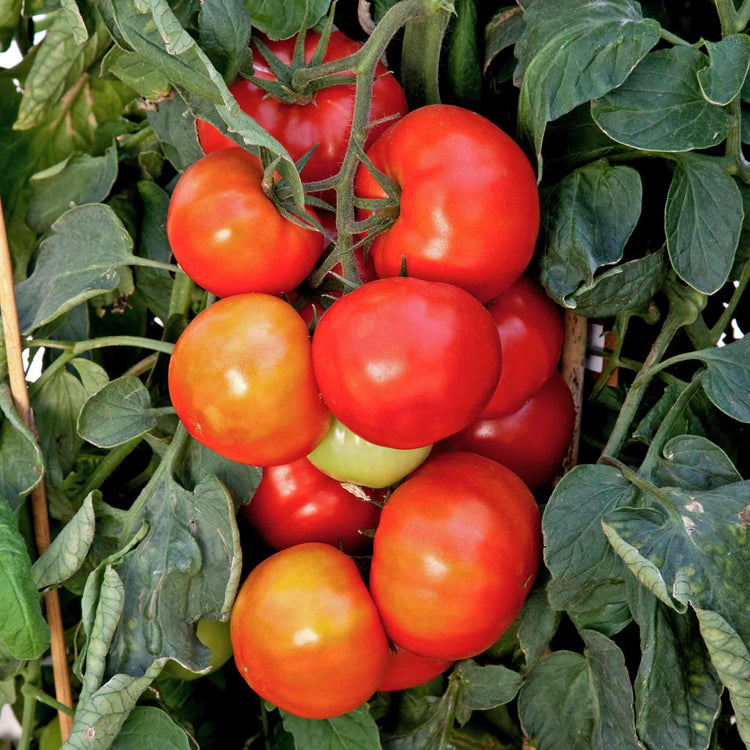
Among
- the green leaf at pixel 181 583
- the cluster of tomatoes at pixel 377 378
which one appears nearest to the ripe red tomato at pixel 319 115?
the cluster of tomatoes at pixel 377 378

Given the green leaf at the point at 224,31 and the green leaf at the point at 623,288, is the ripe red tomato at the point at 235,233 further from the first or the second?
the green leaf at the point at 623,288

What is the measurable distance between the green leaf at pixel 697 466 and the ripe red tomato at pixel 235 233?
0.25 meters

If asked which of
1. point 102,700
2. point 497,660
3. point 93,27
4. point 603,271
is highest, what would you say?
point 93,27

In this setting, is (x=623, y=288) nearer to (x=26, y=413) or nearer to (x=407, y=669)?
(x=407, y=669)

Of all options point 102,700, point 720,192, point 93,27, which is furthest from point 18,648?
point 720,192

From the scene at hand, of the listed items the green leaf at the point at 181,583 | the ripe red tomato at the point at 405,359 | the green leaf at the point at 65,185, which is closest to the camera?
the ripe red tomato at the point at 405,359

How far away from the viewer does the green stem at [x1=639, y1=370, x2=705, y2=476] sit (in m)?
0.54

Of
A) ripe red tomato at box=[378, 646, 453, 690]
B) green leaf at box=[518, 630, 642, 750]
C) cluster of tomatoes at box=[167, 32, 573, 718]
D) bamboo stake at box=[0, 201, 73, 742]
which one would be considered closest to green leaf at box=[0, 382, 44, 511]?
bamboo stake at box=[0, 201, 73, 742]

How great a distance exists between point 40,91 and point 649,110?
1.68 feet

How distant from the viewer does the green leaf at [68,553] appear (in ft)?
1.79

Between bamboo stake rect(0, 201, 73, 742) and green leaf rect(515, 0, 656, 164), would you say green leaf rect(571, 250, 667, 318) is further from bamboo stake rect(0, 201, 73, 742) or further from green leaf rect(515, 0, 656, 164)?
bamboo stake rect(0, 201, 73, 742)

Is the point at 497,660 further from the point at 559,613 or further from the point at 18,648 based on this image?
the point at 18,648

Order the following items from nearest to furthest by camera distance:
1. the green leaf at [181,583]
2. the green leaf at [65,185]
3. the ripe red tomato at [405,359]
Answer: the ripe red tomato at [405,359] → the green leaf at [181,583] → the green leaf at [65,185]

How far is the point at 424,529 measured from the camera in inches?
19.3
